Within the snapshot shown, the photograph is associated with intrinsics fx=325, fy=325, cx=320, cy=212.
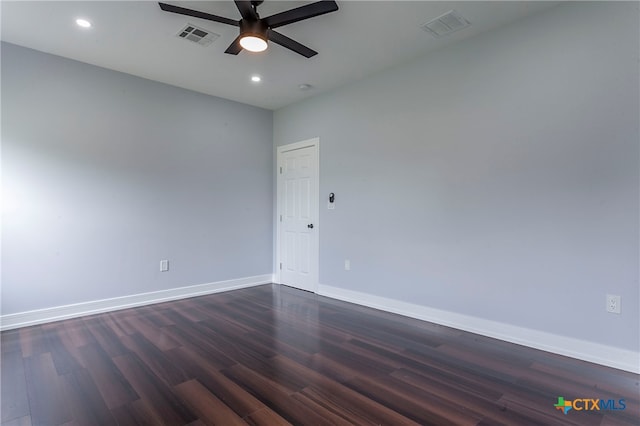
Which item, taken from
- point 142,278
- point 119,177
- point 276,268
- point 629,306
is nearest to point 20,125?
point 119,177

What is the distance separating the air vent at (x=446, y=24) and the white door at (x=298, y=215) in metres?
2.15

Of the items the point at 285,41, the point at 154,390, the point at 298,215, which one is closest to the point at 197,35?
the point at 285,41

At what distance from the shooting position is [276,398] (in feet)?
6.58

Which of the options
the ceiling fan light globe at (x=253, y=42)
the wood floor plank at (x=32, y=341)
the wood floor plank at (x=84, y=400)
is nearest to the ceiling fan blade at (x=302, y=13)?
the ceiling fan light globe at (x=253, y=42)

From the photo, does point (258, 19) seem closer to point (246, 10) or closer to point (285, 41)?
point (246, 10)

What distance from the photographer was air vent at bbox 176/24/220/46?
2951 mm

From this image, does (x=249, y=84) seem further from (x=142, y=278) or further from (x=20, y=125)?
(x=142, y=278)

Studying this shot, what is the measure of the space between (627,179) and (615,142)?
289 mm

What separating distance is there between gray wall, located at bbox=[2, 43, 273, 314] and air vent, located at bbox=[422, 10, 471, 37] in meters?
3.05

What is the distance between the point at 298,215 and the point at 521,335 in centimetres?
319

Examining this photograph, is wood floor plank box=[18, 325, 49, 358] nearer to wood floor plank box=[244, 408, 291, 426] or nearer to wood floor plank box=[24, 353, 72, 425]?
wood floor plank box=[24, 353, 72, 425]

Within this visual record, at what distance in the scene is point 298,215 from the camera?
5.01 metres

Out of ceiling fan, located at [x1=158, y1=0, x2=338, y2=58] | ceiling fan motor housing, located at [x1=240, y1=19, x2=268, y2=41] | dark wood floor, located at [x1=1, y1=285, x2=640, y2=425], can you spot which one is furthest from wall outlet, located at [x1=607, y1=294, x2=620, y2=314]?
ceiling fan motor housing, located at [x1=240, y1=19, x2=268, y2=41]

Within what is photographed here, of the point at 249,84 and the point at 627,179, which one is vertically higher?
the point at 249,84
